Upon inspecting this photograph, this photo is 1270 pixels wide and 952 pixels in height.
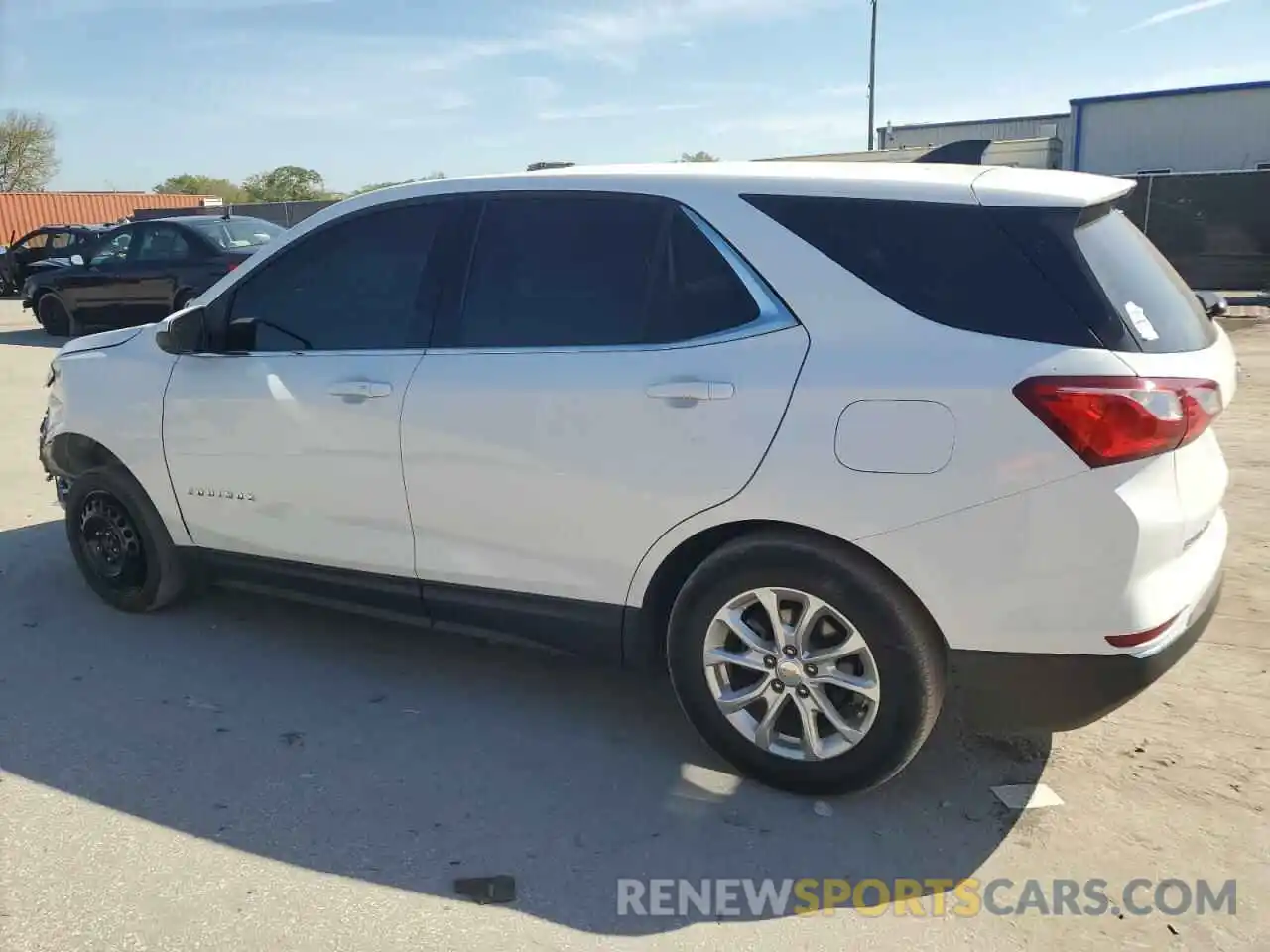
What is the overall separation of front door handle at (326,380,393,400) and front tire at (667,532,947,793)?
1.30 meters

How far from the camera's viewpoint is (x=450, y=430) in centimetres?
351

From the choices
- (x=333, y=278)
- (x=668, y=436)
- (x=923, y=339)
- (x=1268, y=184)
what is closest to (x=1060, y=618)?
(x=923, y=339)

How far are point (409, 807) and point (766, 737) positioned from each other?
1.10 m

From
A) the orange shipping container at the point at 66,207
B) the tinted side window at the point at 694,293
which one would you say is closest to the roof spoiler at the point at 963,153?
the tinted side window at the point at 694,293

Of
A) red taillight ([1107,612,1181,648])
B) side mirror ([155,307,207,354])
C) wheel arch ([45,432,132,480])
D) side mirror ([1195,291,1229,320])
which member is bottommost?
red taillight ([1107,612,1181,648])

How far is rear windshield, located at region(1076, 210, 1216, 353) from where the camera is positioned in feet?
9.07

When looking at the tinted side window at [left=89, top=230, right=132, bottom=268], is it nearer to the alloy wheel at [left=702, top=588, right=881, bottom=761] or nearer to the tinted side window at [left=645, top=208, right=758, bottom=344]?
the tinted side window at [left=645, top=208, right=758, bottom=344]

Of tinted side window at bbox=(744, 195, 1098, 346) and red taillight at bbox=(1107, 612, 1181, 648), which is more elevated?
tinted side window at bbox=(744, 195, 1098, 346)

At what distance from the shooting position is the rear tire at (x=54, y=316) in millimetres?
15984

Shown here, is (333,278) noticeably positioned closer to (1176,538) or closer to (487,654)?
(487,654)

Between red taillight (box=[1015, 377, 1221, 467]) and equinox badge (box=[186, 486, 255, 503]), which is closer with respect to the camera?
red taillight (box=[1015, 377, 1221, 467])

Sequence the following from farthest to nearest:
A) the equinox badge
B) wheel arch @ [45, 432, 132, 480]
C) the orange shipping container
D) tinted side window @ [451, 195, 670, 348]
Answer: the orange shipping container
wheel arch @ [45, 432, 132, 480]
the equinox badge
tinted side window @ [451, 195, 670, 348]

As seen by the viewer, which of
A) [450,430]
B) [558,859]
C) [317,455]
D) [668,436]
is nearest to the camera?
[558,859]

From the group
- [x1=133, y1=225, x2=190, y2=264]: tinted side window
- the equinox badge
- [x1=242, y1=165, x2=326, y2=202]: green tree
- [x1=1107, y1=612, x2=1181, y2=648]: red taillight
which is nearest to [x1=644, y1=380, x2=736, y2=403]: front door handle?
[x1=1107, y1=612, x2=1181, y2=648]: red taillight
